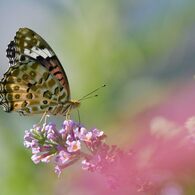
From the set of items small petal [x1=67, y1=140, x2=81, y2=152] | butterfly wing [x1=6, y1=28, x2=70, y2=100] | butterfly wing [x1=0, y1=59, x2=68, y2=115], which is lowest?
small petal [x1=67, y1=140, x2=81, y2=152]

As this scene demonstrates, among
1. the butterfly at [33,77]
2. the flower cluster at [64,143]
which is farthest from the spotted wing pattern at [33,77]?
the flower cluster at [64,143]

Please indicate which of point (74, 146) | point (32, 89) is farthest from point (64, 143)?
point (32, 89)

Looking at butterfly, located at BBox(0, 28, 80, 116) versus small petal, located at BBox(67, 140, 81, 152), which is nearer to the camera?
small petal, located at BBox(67, 140, 81, 152)

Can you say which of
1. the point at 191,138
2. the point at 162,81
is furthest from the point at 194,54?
the point at 191,138

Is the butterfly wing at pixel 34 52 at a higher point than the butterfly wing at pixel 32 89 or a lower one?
higher

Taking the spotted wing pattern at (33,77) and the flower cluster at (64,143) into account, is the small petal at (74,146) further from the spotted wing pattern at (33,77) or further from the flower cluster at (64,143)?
the spotted wing pattern at (33,77)

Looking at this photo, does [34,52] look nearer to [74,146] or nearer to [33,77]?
[33,77]

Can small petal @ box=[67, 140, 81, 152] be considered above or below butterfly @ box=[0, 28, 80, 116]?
below

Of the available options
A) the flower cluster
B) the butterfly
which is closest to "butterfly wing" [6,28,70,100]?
the butterfly

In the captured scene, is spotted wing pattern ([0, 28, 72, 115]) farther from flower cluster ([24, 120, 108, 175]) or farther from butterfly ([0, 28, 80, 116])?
flower cluster ([24, 120, 108, 175])
